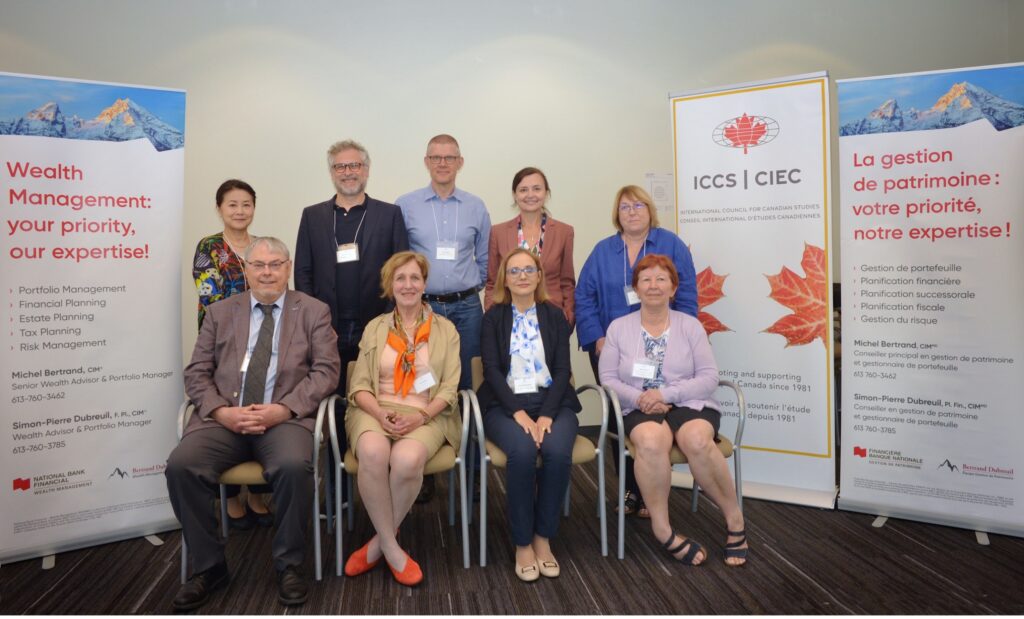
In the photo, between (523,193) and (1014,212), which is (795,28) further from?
(523,193)

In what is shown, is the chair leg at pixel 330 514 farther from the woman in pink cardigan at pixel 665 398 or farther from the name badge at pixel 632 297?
the name badge at pixel 632 297

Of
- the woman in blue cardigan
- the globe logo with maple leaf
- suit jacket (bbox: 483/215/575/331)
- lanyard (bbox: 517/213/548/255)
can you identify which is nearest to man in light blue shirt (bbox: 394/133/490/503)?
suit jacket (bbox: 483/215/575/331)

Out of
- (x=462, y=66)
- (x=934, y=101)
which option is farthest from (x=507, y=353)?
(x=462, y=66)

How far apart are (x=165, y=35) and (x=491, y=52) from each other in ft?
7.56

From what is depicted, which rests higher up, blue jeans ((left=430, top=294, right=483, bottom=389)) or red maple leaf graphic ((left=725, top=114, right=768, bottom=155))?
red maple leaf graphic ((left=725, top=114, right=768, bottom=155))

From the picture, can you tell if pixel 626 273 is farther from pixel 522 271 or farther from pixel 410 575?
pixel 410 575

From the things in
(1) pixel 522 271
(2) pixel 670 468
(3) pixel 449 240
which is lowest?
(2) pixel 670 468

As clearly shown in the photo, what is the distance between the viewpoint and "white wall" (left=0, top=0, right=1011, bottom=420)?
447cm

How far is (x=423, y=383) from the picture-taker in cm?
277

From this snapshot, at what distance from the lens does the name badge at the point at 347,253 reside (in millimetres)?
3176

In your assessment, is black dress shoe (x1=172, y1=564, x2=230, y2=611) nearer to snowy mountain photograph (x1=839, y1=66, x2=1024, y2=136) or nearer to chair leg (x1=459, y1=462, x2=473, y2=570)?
chair leg (x1=459, y1=462, x2=473, y2=570)

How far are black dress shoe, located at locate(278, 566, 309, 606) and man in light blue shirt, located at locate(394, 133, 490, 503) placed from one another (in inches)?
44.7

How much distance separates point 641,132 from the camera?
511cm

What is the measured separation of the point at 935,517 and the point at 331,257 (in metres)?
3.24
